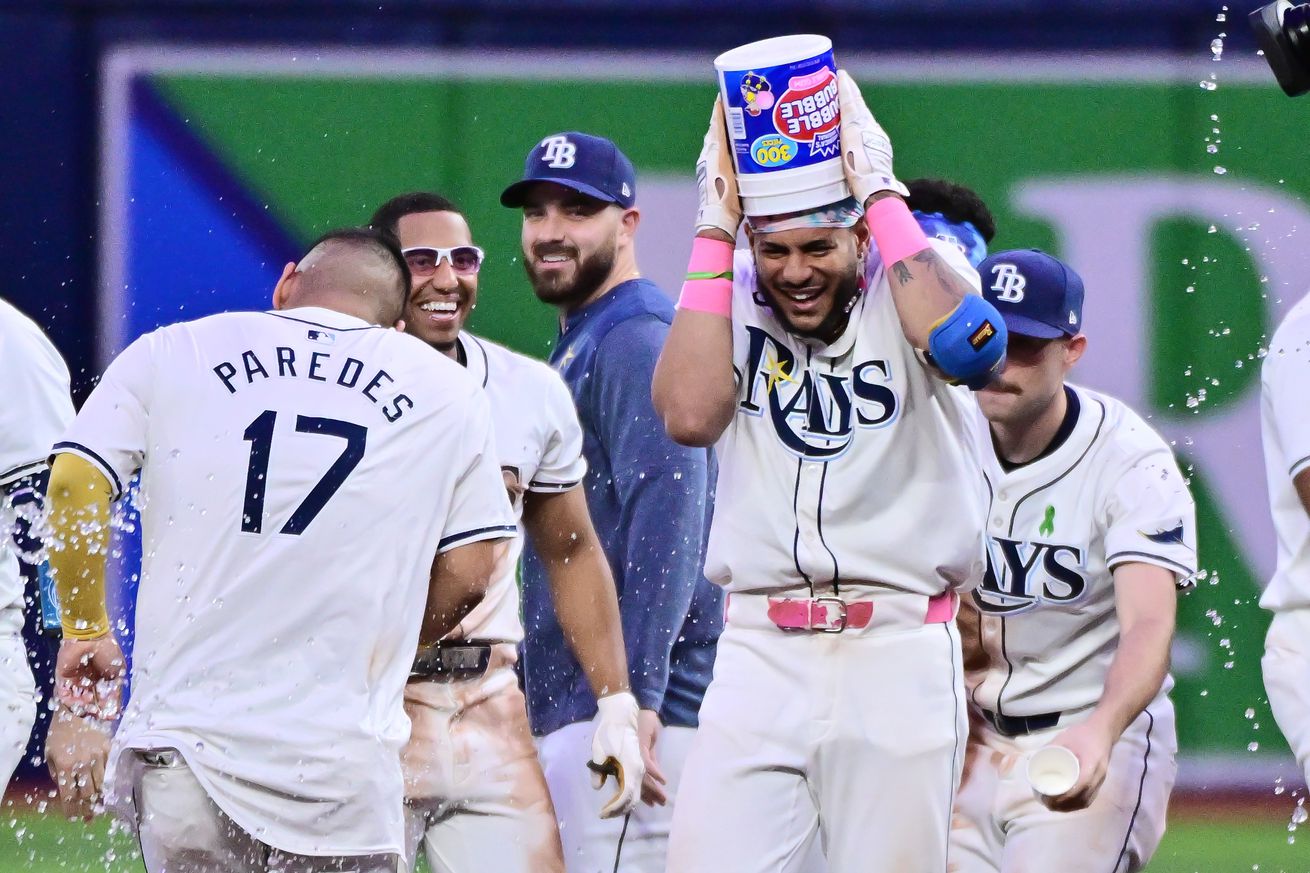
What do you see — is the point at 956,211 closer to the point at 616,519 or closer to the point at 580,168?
the point at 580,168

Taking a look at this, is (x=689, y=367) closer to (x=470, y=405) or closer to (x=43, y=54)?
(x=470, y=405)

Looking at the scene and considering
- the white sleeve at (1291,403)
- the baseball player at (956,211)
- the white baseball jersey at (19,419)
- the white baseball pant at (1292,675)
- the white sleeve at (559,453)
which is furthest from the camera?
the baseball player at (956,211)

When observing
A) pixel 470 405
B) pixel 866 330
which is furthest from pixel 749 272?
pixel 470 405

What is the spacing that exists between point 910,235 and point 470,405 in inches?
36.4

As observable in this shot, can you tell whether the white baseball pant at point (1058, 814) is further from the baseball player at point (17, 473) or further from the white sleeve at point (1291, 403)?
the baseball player at point (17, 473)

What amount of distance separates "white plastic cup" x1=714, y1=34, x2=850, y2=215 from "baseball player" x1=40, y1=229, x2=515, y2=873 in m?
0.79

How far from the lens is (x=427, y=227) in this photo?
17.0ft

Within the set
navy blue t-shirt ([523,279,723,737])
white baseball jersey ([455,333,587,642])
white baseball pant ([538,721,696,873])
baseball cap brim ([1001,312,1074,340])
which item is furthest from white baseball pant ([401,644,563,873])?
baseball cap brim ([1001,312,1074,340])

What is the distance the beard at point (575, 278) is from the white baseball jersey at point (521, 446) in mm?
533

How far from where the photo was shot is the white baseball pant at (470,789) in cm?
448

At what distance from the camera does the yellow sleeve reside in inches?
144

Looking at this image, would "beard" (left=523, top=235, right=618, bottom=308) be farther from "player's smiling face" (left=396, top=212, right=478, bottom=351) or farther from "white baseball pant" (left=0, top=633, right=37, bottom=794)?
"white baseball pant" (left=0, top=633, right=37, bottom=794)

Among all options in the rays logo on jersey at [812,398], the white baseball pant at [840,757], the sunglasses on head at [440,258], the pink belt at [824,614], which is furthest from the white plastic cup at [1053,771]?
the sunglasses on head at [440,258]

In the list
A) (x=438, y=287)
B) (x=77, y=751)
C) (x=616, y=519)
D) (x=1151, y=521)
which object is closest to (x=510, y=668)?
(x=616, y=519)
